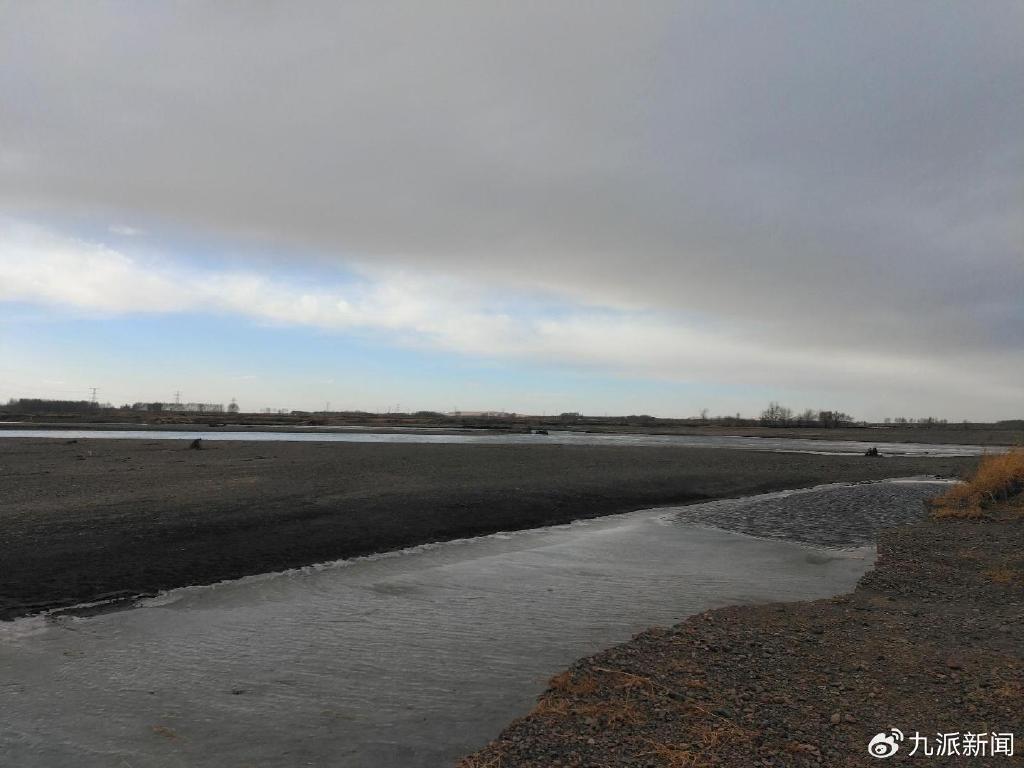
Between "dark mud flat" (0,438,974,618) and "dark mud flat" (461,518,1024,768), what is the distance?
836 centimetres

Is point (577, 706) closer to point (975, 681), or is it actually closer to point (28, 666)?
point (975, 681)

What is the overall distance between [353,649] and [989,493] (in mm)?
21859

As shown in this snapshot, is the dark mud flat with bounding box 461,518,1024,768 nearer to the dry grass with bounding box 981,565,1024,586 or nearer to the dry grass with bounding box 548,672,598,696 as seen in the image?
the dry grass with bounding box 548,672,598,696

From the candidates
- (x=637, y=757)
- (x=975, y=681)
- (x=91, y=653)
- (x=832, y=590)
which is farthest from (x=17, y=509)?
(x=975, y=681)

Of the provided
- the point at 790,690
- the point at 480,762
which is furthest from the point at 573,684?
the point at 790,690

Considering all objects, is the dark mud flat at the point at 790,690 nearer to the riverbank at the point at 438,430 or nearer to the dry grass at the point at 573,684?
the dry grass at the point at 573,684

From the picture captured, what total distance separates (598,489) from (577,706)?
2054cm

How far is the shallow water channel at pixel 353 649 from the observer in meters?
6.00

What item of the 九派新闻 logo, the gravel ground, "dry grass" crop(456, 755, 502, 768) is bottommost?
the gravel ground

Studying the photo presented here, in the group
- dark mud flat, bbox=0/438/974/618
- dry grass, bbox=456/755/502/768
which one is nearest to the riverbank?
dark mud flat, bbox=0/438/974/618

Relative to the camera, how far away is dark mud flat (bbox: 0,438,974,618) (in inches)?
495

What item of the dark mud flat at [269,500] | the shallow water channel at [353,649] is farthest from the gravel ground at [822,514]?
the dark mud flat at [269,500]

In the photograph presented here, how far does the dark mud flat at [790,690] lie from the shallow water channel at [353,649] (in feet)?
2.61

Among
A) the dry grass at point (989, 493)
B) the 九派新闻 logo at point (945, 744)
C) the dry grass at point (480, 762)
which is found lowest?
the dry grass at point (480, 762)
